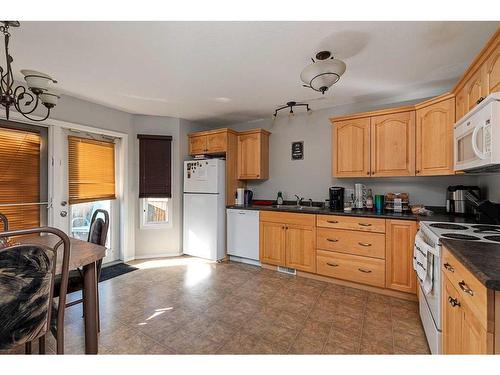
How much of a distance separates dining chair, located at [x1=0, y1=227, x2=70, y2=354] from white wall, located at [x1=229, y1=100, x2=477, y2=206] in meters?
3.04

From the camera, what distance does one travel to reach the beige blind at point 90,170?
9.75 feet

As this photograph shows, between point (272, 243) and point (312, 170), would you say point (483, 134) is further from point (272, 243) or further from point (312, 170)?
point (272, 243)

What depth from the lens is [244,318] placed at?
2.03m

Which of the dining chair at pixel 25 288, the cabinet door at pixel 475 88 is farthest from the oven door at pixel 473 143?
the dining chair at pixel 25 288

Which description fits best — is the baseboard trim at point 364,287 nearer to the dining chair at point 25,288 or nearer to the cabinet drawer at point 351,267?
the cabinet drawer at point 351,267

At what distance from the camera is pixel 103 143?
10.9 ft

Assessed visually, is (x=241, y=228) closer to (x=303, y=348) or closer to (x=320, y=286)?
(x=320, y=286)

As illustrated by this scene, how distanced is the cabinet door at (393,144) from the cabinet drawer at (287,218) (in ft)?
3.13

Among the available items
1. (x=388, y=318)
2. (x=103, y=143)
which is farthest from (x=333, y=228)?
(x=103, y=143)

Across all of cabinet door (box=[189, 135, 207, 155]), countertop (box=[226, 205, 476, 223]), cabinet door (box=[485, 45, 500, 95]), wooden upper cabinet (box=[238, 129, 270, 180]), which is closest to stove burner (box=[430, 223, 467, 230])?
countertop (box=[226, 205, 476, 223])

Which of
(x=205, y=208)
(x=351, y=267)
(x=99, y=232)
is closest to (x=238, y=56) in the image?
(x=99, y=232)

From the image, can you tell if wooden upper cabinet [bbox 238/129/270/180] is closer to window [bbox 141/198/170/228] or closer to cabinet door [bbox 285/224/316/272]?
cabinet door [bbox 285/224/316/272]

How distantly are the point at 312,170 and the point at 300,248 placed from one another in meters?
1.25

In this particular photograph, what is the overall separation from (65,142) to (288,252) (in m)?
3.21
